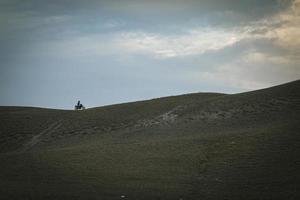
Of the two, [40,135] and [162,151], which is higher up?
[40,135]

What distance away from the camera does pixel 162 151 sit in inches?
1711

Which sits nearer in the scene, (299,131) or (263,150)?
(263,150)

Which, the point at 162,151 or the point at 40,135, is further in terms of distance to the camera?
the point at 40,135

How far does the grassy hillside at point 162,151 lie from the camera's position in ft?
96.9

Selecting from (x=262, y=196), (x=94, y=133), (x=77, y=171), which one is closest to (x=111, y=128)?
(x=94, y=133)

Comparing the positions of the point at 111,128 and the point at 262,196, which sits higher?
the point at 111,128

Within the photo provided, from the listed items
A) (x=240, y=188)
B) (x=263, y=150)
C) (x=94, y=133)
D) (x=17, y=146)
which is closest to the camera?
(x=240, y=188)

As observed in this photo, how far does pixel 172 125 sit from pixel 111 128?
33.9 ft

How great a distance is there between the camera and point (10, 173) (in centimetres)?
3491

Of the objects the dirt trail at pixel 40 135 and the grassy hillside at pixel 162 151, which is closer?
the grassy hillside at pixel 162 151

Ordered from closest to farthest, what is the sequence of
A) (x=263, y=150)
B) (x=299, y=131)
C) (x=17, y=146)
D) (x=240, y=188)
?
(x=240, y=188) < (x=263, y=150) < (x=299, y=131) < (x=17, y=146)

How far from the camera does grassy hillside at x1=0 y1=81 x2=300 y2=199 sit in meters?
29.5

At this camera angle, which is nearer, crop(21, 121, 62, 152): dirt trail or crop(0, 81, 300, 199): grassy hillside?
crop(0, 81, 300, 199): grassy hillside

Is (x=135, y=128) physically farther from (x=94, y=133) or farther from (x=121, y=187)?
(x=121, y=187)
